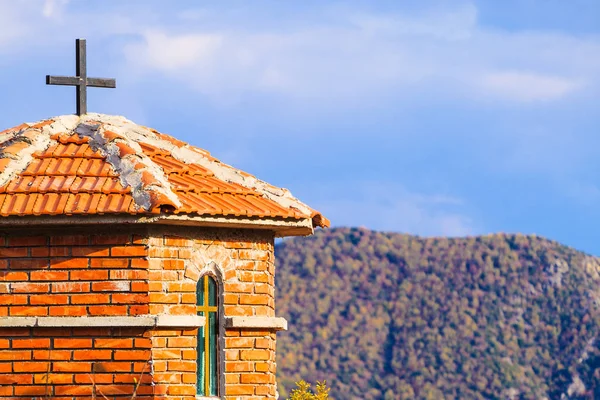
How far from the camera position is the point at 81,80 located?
15258mm

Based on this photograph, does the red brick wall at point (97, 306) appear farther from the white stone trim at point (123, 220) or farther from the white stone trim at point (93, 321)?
the white stone trim at point (123, 220)

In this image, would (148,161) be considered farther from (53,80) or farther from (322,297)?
(322,297)

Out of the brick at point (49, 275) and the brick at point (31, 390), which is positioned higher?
the brick at point (49, 275)

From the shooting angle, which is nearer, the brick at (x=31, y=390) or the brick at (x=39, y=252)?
the brick at (x=31, y=390)

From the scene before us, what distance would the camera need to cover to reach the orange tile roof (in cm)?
1322

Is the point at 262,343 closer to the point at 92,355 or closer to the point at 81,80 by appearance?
the point at 92,355

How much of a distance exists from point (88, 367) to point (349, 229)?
89176mm

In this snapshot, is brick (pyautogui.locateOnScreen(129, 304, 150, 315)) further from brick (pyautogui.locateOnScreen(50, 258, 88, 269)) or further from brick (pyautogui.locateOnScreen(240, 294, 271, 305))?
brick (pyautogui.locateOnScreen(240, 294, 271, 305))

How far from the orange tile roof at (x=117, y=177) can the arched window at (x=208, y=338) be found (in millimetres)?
850

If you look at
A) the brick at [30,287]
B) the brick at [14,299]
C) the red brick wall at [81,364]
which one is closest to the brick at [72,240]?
the brick at [30,287]

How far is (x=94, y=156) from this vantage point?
1408 cm

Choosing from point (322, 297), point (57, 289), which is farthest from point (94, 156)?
point (322, 297)

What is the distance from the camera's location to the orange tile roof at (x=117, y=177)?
43.4 ft

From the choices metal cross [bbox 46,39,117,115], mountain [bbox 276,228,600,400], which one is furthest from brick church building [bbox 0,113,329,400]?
mountain [bbox 276,228,600,400]
